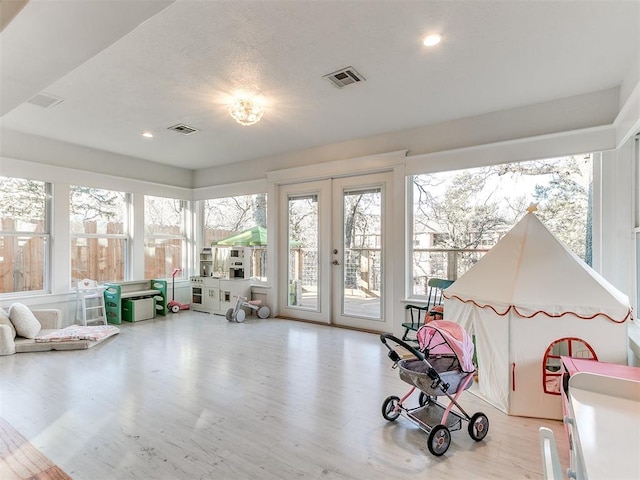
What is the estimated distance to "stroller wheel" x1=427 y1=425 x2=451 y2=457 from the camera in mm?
1981

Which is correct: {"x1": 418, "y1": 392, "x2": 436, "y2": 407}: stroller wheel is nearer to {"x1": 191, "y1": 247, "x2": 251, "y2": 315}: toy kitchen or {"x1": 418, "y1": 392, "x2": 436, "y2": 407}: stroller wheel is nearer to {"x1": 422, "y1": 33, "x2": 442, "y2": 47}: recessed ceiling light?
{"x1": 422, "y1": 33, "x2": 442, "y2": 47}: recessed ceiling light

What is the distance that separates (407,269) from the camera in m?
4.52

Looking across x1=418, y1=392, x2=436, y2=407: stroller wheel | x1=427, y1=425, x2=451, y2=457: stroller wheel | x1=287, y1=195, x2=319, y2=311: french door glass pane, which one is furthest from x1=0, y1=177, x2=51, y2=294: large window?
x1=427, y1=425, x2=451, y2=457: stroller wheel

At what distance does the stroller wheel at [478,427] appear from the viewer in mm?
2135

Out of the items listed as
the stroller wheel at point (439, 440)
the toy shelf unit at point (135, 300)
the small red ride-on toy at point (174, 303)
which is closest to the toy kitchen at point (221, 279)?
the small red ride-on toy at point (174, 303)

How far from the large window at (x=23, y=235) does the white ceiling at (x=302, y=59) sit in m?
0.91

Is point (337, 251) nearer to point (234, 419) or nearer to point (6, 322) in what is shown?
point (234, 419)

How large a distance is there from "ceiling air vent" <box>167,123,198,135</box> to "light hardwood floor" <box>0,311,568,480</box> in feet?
9.41

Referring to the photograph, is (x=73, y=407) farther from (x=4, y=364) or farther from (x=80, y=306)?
(x=80, y=306)

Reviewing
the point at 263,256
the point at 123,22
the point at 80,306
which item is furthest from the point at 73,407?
the point at 263,256

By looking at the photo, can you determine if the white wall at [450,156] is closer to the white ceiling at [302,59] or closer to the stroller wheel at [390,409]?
the white ceiling at [302,59]

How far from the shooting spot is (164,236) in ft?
21.4

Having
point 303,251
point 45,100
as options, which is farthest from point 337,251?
point 45,100

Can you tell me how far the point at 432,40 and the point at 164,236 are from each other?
5.82 meters
